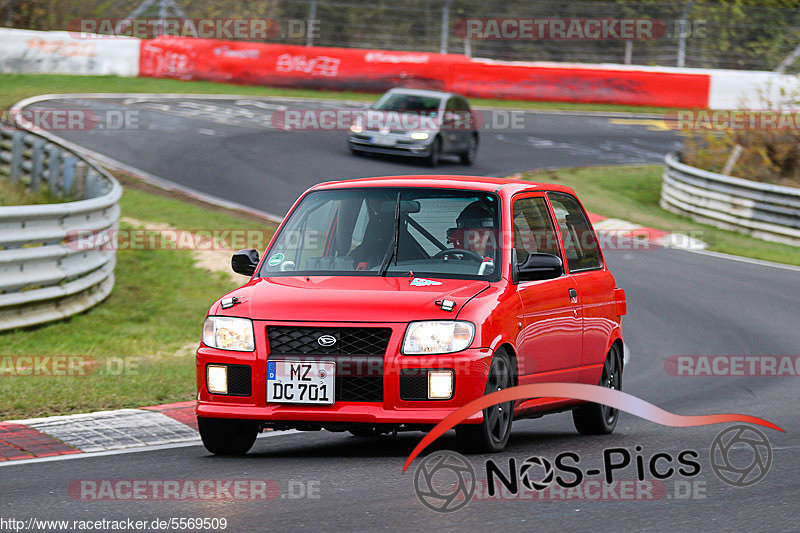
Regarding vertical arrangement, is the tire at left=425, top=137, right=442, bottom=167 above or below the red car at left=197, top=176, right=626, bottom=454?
below

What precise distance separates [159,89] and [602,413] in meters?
27.9

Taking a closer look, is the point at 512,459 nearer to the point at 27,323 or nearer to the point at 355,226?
the point at 355,226

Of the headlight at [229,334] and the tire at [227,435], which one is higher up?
the headlight at [229,334]

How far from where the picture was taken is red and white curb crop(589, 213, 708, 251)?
22.3 metres

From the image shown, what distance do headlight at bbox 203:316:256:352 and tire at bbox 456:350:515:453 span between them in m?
1.30

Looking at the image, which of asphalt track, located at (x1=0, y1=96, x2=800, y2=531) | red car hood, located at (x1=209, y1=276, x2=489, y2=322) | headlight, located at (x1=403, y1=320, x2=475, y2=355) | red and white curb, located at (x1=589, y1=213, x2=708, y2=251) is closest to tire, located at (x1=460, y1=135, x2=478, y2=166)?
red and white curb, located at (x1=589, y1=213, x2=708, y2=251)

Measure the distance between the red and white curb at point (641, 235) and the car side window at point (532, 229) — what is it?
13069mm

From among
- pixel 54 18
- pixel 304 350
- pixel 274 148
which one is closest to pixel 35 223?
pixel 304 350

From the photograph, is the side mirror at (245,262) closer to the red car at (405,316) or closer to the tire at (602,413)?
the red car at (405,316)

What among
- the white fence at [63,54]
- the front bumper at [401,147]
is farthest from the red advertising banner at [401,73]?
the front bumper at [401,147]

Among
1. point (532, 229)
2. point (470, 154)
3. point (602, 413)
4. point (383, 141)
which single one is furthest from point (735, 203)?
point (532, 229)

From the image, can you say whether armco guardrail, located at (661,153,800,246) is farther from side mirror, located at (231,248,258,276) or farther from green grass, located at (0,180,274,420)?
side mirror, located at (231,248,258,276)

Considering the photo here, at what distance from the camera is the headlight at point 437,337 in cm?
708

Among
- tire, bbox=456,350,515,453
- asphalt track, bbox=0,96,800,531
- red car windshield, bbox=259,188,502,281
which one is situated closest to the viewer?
asphalt track, bbox=0,96,800,531
